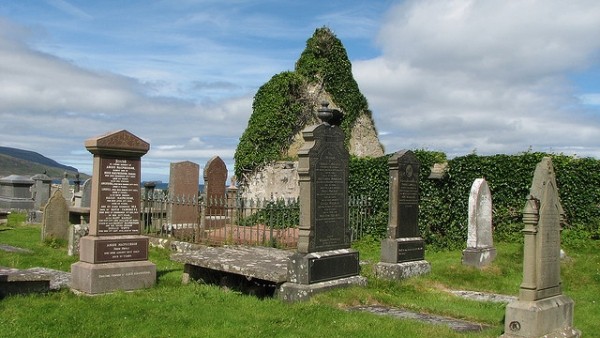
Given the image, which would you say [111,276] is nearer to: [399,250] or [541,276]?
[399,250]

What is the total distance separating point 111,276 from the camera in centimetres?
951

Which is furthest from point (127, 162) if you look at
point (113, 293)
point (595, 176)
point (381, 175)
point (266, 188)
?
point (266, 188)

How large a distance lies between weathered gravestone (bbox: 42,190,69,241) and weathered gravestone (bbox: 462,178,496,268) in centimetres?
1031

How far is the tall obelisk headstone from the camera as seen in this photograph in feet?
31.0

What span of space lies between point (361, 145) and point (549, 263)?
2277cm

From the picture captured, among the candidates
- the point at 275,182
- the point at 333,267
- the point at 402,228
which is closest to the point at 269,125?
the point at 275,182

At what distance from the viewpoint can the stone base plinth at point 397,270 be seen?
1179 centimetres

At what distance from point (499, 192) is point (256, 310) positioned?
981 cm

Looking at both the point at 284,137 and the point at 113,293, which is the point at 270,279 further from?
the point at 284,137

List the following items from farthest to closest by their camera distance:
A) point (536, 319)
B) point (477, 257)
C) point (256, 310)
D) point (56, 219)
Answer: point (56, 219) → point (477, 257) → point (256, 310) → point (536, 319)

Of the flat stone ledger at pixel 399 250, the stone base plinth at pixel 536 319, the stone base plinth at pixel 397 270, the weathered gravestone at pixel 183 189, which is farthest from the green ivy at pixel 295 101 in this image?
the stone base plinth at pixel 536 319

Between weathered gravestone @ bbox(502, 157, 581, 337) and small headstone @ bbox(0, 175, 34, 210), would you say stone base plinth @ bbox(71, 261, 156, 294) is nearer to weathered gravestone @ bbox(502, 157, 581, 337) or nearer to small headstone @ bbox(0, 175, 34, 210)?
weathered gravestone @ bbox(502, 157, 581, 337)

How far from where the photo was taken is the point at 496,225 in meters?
15.9

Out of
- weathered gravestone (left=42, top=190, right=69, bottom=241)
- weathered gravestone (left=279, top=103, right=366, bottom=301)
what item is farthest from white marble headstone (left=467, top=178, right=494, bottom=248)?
weathered gravestone (left=42, top=190, right=69, bottom=241)
